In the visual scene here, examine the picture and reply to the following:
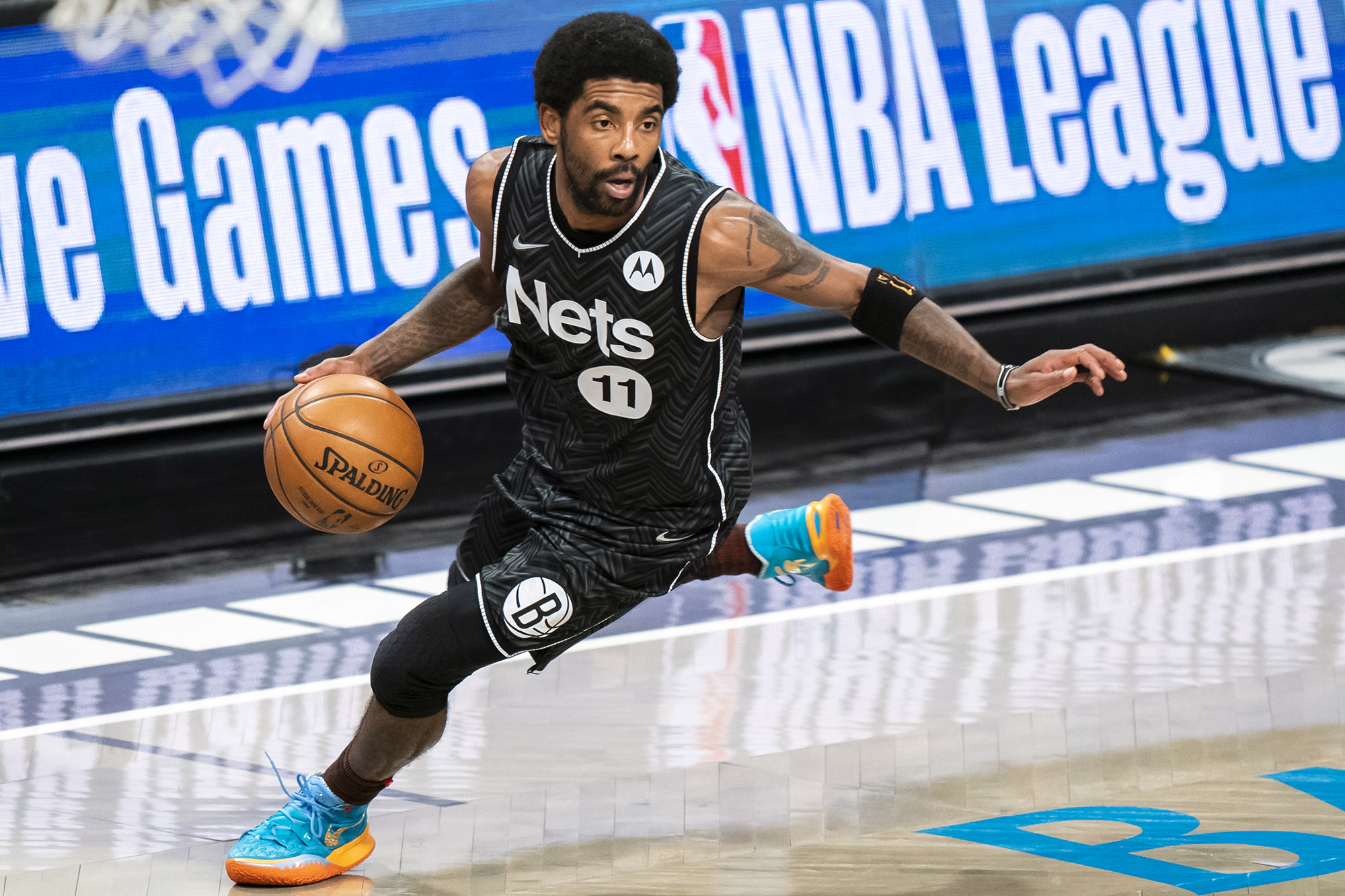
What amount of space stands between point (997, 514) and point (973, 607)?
104cm

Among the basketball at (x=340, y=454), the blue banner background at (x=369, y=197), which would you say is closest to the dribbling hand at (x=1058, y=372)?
the basketball at (x=340, y=454)

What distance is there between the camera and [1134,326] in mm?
9297

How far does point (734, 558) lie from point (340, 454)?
1001 mm

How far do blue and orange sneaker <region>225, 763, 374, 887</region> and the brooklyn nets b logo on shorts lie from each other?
Answer: 0.60m

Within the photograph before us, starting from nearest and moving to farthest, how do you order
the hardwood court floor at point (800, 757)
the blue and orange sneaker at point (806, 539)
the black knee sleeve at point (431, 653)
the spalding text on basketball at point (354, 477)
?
the black knee sleeve at point (431, 653) < the spalding text on basketball at point (354, 477) < the hardwood court floor at point (800, 757) < the blue and orange sneaker at point (806, 539)

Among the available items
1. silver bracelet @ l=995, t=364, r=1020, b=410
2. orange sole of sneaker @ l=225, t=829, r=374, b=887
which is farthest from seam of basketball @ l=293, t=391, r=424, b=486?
silver bracelet @ l=995, t=364, r=1020, b=410

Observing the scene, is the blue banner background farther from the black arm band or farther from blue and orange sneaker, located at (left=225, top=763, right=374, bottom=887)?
the black arm band

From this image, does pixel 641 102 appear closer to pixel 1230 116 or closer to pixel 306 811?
pixel 306 811

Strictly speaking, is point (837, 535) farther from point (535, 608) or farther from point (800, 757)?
point (535, 608)

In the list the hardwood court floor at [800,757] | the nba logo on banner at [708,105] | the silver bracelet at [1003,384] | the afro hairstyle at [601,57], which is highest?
the nba logo on banner at [708,105]

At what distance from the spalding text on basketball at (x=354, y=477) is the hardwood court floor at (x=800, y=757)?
2.63 ft

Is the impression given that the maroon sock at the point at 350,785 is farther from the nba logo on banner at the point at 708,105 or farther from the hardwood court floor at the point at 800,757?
the nba logo on banner at the point at 708,105

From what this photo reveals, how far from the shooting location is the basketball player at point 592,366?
3.78 m

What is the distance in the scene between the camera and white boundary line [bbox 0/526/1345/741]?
5309 mm
